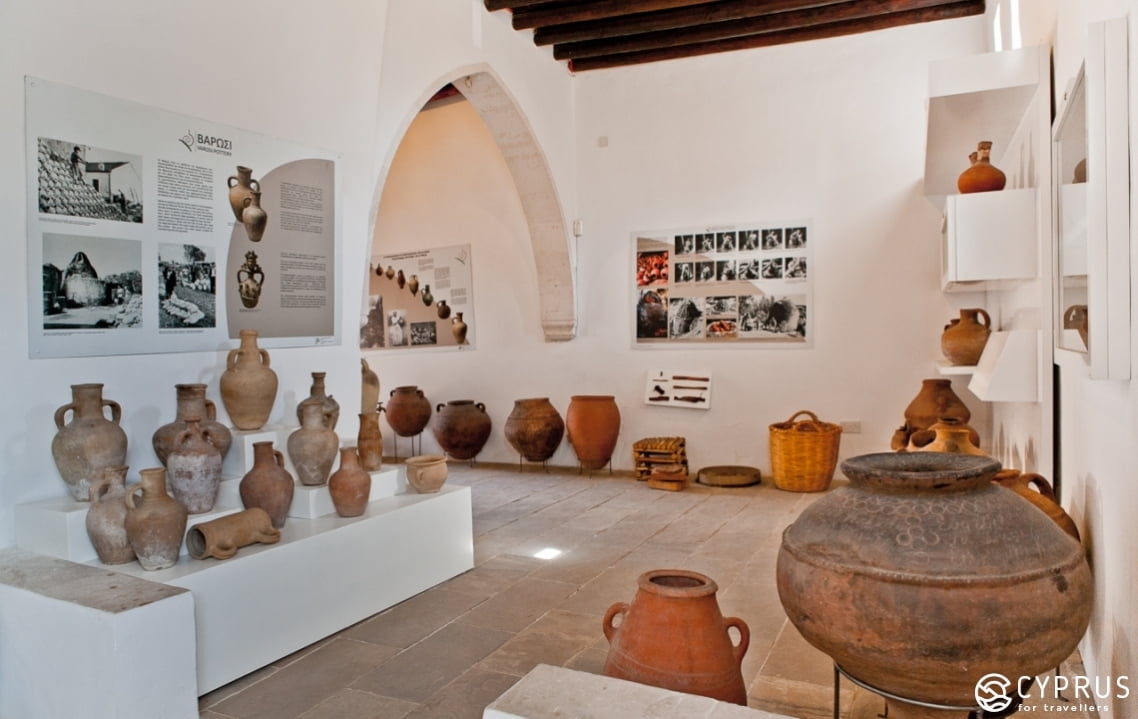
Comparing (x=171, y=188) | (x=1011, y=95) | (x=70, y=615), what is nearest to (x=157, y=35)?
(x=171, y=188)

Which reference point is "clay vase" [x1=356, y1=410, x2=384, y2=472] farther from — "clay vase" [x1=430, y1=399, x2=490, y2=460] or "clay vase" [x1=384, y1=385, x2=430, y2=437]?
"clay vase" [x1=384, y1=385, x2=430, y2=437]

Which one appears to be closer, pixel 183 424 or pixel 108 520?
pixel 108 520

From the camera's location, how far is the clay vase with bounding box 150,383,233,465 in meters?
3.26

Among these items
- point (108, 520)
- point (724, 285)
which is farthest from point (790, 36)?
point (108, 520)

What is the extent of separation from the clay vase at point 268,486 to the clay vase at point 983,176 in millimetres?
3448

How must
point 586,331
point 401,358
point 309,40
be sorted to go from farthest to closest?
point 401,358, point 586,331, point 309,40

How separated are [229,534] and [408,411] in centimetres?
477

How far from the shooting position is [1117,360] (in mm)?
1949

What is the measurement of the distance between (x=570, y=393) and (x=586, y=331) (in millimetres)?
637

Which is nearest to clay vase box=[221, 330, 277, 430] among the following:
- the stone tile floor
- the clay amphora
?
the clay amphora

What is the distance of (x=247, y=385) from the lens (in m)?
3.55

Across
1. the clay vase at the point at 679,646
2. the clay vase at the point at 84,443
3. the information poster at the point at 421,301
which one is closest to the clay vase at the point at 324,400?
the clay vase at the point at 84,443

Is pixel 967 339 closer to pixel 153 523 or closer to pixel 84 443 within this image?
pixel 153 523

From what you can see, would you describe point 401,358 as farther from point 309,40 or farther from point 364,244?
point 309,40
